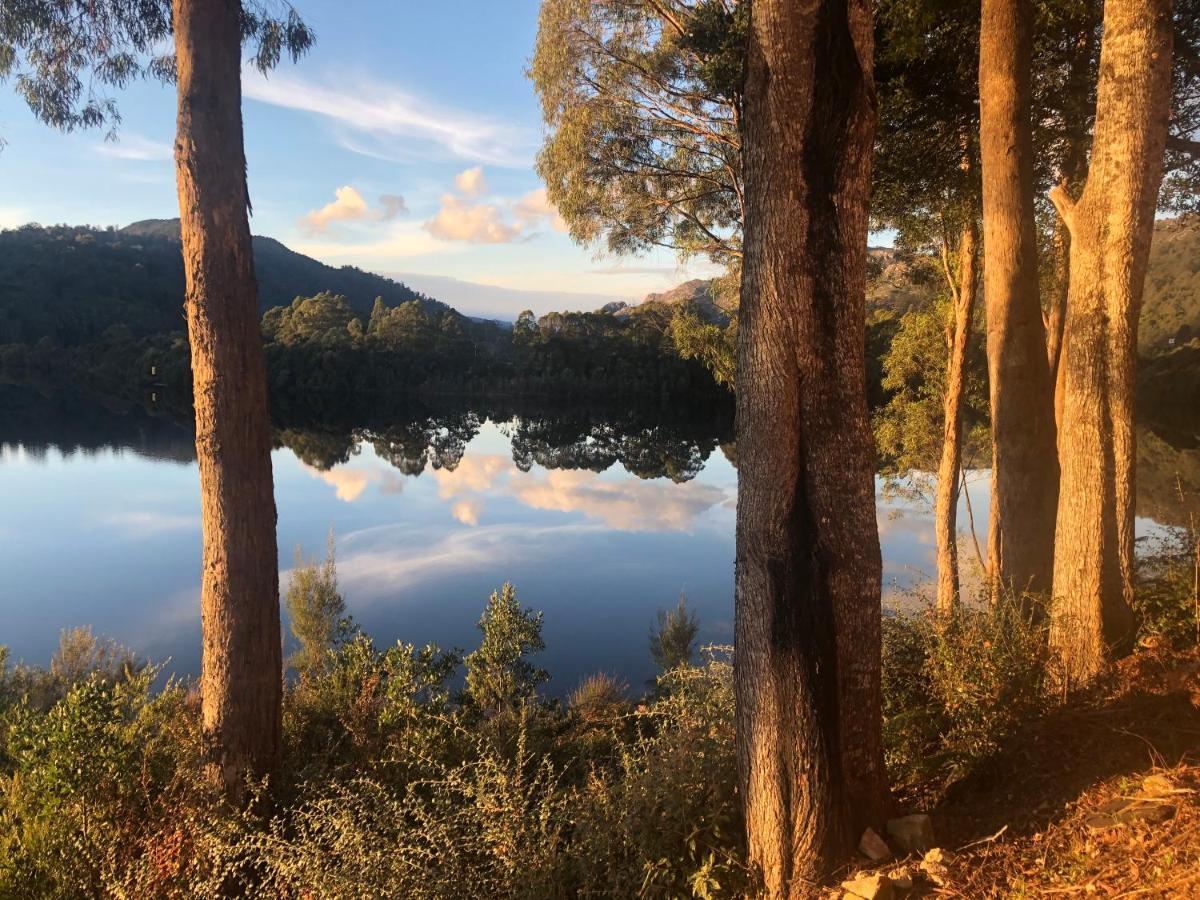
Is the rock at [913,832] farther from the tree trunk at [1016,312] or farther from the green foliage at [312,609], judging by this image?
the green foliage at [312,609]

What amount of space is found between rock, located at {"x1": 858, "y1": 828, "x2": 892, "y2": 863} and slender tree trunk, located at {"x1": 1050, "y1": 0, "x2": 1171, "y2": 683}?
1.50 m

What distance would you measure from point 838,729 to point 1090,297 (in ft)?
8.48

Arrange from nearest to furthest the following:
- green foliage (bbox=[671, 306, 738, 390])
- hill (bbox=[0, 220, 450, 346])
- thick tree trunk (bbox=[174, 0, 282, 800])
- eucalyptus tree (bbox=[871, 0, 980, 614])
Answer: thick tree trunk (bbox=[174, 0, 282, 800]), eucalyptus tree (bbox=[871, 0, 980, 614]), green foliage (bbox=[671, 306, 738, 390]), hill (bbox=[0, 220, 450, 346])

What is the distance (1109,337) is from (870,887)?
111 inches

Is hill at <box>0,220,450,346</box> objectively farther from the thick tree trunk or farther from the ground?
the ground

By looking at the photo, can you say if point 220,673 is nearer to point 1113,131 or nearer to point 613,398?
point 1113,131

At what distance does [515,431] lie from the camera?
4078cm

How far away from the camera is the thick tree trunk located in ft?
12.8

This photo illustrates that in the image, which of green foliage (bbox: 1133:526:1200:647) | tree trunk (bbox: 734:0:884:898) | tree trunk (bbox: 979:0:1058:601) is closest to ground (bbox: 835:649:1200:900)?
green foliage (bbox: 1133:526:1200:647)

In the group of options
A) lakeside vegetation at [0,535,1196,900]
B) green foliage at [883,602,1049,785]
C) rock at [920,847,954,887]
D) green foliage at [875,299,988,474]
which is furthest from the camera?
green foliage at [875,299,988,474]

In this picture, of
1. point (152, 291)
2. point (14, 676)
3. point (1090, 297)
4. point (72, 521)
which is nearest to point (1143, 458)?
point (1090, 297)

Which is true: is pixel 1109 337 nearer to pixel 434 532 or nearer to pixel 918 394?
pixel 918 394

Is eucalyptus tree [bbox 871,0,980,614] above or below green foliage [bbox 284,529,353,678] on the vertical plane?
above

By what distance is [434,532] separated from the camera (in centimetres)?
1944
